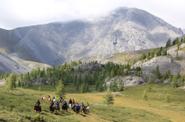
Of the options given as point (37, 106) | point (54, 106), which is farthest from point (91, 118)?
point (37, 106)

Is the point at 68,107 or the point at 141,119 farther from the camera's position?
the point at 141,119

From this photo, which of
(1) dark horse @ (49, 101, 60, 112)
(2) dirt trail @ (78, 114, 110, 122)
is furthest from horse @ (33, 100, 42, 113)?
(2) dirt trail @ (78, 114, 110, 122)

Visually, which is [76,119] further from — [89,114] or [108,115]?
[108,115]

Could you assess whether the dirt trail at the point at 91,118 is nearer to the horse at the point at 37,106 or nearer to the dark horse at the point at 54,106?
the dark horse at the point at 54,106

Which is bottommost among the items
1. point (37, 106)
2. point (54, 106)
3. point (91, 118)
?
point (91, 118)

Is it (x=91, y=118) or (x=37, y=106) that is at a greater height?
(x=37, y=106)

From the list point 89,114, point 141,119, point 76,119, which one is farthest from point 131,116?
point 76,119

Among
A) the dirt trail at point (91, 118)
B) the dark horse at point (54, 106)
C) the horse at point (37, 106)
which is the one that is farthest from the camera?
the dirt trail at point (91, 118)

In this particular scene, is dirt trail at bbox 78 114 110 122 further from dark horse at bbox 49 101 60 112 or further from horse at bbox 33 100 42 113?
horse at bbox 33 100 42 113

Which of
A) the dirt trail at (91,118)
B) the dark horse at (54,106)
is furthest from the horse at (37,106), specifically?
the dirt trail at (91,118)

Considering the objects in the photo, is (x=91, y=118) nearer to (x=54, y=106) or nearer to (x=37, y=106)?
(x=54, y=106)

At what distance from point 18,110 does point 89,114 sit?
21815mm

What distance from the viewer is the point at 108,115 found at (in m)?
95.2

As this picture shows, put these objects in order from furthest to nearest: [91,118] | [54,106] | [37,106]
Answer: [91,118] → [54,106] → [37,106]
